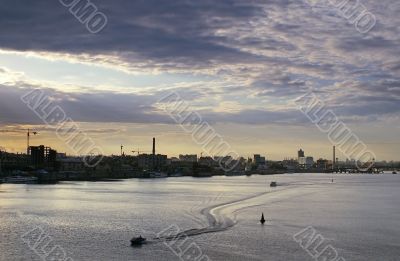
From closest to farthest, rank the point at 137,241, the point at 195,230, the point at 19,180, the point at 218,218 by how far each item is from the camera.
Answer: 1. the point at 137,241
2. the point at 195,230
3. the point at 218,218
4. the point at 19,180

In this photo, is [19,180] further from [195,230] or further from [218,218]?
[195,230]

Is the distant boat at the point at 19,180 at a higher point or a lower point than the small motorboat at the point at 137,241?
higher

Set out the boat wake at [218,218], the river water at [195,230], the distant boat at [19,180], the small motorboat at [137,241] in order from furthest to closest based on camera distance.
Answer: the distant boat at [19,180] < the boat wake at [218,218] < the small motorboat at [137,241] < the river water at [195,230]

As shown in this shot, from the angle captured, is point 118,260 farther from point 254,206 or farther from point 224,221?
point 254,206

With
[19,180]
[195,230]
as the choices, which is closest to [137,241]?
[195,230]

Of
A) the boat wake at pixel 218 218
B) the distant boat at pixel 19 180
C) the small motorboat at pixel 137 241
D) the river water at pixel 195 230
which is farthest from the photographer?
the distant boat at pixel 19 180

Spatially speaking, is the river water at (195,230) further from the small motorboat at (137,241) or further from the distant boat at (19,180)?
the distant boat at (19,180)

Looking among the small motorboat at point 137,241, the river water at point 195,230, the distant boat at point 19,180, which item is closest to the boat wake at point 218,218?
the river water at point 195,230

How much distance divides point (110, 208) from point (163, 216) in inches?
557

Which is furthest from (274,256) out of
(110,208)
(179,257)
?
(110,208)

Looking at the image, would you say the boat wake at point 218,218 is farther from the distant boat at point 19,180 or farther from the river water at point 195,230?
the distant boat at point 19,180

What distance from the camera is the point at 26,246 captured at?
41.7 metres

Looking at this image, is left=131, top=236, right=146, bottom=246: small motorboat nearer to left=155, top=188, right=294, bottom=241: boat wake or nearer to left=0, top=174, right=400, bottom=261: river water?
left=0, top=174, right=400, bottom=261: river water

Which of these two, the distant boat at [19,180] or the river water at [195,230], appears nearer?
the river water at [195,230]
